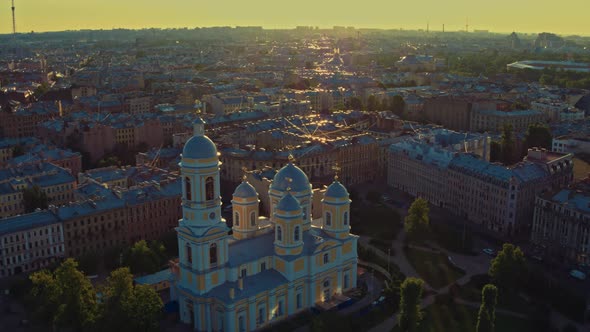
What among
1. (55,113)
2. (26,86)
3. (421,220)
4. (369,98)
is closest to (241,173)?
(421,220)

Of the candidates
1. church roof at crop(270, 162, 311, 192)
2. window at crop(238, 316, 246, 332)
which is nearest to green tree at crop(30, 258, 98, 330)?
window at crop(238, 316, 246, 332)

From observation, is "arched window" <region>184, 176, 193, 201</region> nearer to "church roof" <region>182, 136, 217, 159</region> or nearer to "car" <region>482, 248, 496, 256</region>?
"church roof" <region>182, 136, 217, 159</region>

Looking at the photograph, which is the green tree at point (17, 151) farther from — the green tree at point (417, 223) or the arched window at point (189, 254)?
the green tree at point (417, 223)

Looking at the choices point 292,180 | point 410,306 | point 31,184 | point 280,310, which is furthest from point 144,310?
point 31,184

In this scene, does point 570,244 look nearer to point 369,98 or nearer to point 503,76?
point 369,98

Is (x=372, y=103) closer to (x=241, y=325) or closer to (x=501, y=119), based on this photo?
(x=501, y=119)
